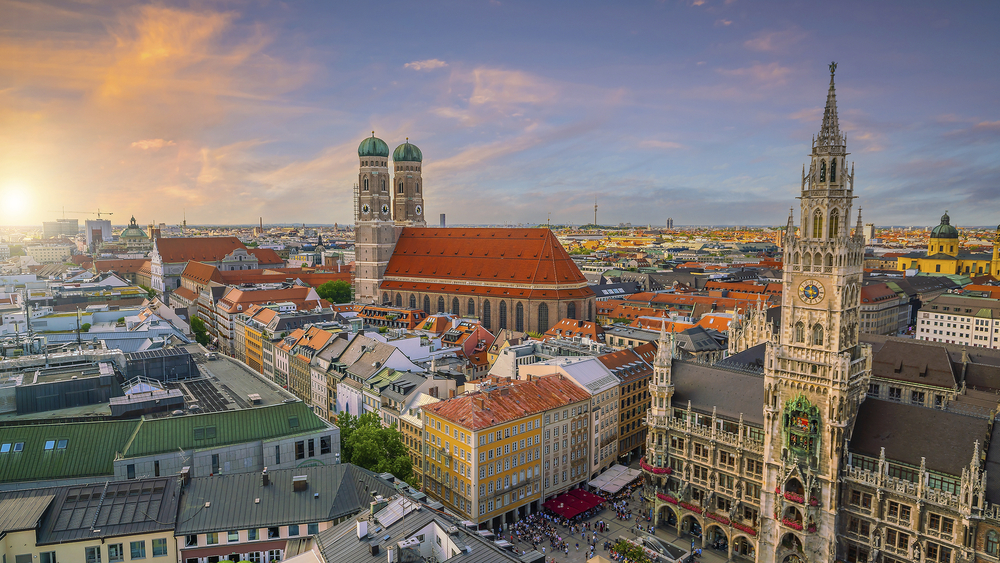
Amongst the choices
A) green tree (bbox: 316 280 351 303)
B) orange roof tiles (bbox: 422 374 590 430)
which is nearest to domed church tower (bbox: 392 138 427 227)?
green tree (bbox: 316 280 351 303)

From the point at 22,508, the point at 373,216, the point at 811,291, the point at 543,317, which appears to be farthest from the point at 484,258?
the point at 22,508

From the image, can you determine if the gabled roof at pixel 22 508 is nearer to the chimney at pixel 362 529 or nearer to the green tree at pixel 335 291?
the chimney at pixel 362 529

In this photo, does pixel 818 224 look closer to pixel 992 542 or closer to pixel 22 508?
pixel 992 542

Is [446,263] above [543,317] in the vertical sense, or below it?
above

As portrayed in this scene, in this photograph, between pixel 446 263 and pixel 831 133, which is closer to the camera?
pixel 831 133

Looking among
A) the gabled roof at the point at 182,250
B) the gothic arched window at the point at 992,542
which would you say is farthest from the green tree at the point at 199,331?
the gothic arched window at the point at 992,542

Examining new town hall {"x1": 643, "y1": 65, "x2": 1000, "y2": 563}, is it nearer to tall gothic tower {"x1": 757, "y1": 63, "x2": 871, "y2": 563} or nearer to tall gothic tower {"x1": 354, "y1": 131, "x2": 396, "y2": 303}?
tall gothic tower {"x1": 757, "y1": 63, "x2": 871, "y2": 563}

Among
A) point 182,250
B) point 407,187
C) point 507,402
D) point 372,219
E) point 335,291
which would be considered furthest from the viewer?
point 182,250
